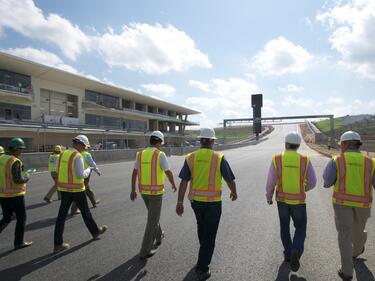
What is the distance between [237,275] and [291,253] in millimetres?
782

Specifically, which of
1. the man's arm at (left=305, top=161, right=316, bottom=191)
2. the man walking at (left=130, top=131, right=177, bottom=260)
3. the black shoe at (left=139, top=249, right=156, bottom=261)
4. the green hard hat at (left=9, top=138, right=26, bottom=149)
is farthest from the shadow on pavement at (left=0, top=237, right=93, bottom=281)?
the man's arm at (left=305, top=161, right=316, bottom=191)

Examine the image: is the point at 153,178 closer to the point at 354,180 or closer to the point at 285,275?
the point at 285,275

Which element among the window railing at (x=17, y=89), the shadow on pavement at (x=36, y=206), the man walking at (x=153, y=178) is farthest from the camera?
the window railing at (x=17, y=89)

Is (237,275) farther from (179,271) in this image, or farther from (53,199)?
(53,199)

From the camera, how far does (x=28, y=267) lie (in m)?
4.45

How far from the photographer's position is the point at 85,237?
5.76 m

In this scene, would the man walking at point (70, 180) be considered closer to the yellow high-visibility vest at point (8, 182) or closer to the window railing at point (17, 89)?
the yellow high-visibility vest at point (8, 182)

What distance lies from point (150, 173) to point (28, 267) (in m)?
2.07

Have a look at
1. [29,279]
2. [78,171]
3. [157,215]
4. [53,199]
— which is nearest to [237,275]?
[157,215]

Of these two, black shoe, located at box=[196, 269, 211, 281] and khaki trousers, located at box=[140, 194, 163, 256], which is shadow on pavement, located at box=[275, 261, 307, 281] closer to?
black shoe, located at box=[196, 269, 211, 281]

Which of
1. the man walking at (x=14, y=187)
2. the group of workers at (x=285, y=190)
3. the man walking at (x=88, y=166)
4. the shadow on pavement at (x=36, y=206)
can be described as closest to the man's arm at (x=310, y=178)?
the group of workers at (x=285, y=190)

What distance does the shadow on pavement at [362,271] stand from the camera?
403 cm

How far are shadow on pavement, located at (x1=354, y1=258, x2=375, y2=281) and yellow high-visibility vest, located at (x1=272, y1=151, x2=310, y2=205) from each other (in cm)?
109

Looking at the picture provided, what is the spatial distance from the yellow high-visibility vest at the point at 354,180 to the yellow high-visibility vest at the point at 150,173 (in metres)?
2.47
